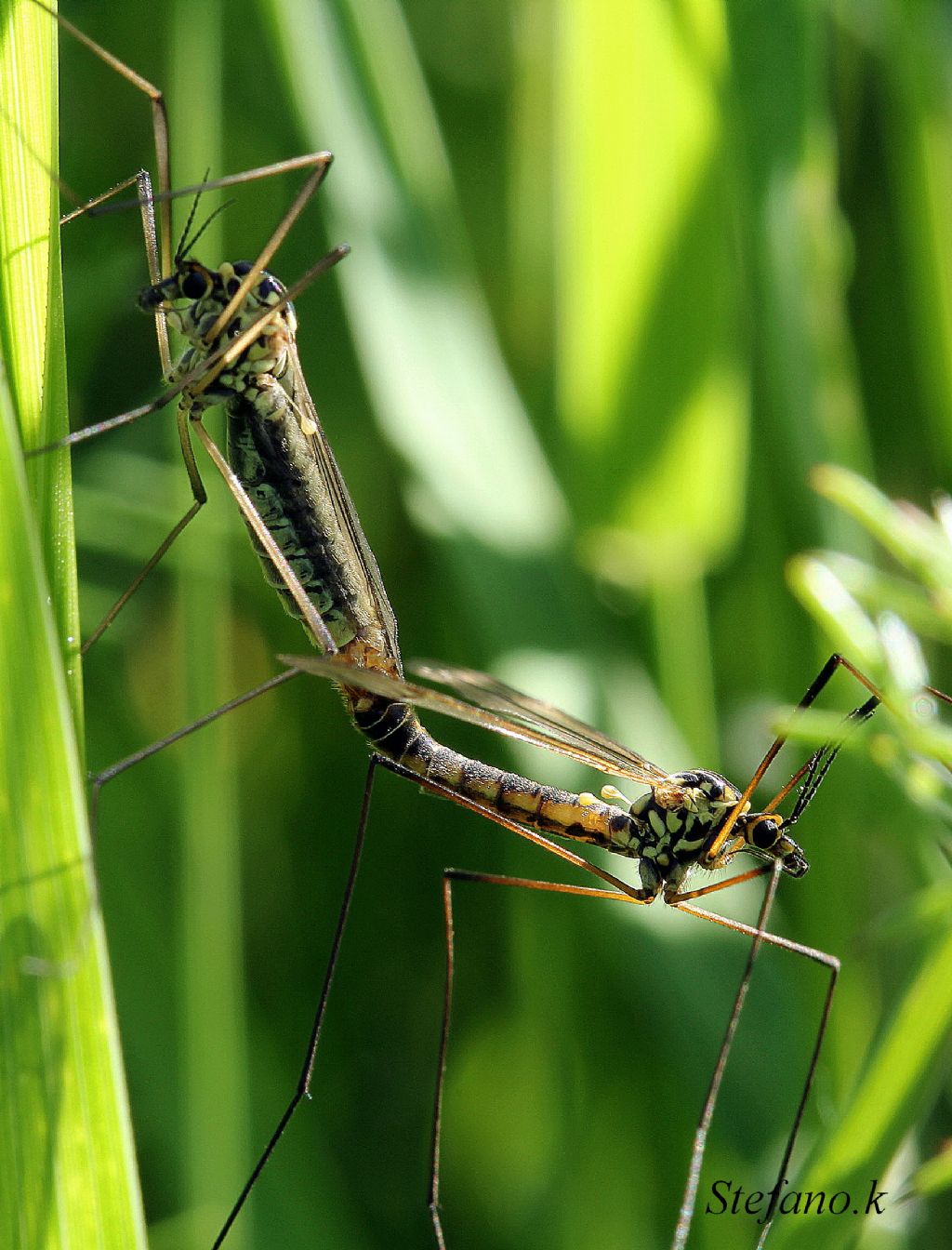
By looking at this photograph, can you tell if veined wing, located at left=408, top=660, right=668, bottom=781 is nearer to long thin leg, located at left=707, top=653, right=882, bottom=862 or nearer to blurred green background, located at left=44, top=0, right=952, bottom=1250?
long thin leg, located at left=707, top=653, right=882, bottom=862

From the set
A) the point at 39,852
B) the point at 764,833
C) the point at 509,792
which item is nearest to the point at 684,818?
the point at 764,833

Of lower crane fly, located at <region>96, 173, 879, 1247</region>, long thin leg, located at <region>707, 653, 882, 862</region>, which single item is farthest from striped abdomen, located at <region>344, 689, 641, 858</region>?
long thin leg, located at <region>707, 653, 882, 862</region>

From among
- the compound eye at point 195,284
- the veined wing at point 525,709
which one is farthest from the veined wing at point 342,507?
the veined wing at point 525,709

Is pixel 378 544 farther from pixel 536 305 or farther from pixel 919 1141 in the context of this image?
pixel 919 1141

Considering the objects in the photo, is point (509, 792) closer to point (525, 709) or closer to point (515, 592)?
point (525, 709)

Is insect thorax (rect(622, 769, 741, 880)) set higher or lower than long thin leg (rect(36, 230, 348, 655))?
lower

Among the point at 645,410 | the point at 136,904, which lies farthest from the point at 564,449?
the point at 136,904
